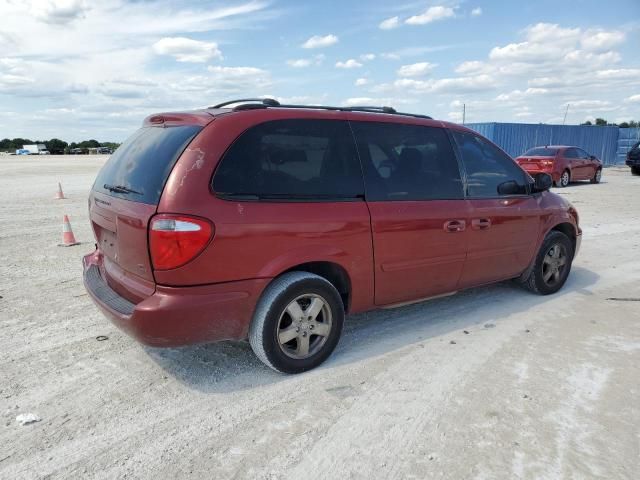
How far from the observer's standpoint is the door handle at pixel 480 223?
14.2ft

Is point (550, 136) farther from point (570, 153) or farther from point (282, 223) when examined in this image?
point (282, 223)

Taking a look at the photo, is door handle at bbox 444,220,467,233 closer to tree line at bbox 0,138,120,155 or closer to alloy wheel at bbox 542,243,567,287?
alloy wheel at bbox 542,243,567,287

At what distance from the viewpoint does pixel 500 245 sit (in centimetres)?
463

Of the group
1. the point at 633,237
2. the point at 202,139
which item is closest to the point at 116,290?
the point at 202,139

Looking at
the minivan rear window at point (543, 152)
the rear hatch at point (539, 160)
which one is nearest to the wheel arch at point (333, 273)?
the rear hatch at point (539, 160)

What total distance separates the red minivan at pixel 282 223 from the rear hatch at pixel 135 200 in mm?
14

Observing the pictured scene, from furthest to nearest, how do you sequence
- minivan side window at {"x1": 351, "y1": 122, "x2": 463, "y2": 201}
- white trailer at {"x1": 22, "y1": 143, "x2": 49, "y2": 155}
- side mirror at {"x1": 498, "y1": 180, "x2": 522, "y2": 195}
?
white trailer at {"x1": 22, "y1": 143, "x2": 49, "y2": 155} → side mirror at {"x1": 498, "y1": 180, "x2": 522, "y2": 195} → minivan side window at {"x1": 351, "y1": 122, "x2": 463, "y2": 201}

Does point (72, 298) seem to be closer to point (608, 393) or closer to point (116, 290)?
point (116, 290)

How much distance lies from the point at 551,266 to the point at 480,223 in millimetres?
1459

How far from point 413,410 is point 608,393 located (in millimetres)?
1331

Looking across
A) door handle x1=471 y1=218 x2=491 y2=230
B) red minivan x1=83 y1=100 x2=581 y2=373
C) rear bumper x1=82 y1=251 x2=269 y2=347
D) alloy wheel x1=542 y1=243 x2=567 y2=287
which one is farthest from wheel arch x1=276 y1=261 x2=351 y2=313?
alloy wheel x1=542 y1=243 x2=567 y2=287

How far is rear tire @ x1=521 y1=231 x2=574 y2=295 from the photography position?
516 cm

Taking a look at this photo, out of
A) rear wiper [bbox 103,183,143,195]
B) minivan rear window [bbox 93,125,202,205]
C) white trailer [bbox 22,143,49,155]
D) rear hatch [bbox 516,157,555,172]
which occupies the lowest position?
white trailer [bbox 22,143,49,155]

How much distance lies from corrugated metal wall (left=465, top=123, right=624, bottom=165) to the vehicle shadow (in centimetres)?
2042
